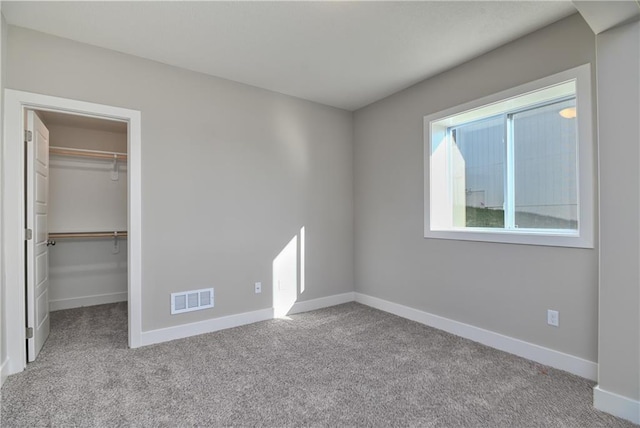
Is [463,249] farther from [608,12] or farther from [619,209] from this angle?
[608,12]

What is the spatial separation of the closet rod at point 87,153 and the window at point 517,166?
3.99 meters

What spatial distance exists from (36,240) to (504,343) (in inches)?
156

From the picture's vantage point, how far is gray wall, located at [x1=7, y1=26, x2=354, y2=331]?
2.72 meters

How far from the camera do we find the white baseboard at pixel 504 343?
2.32 meters

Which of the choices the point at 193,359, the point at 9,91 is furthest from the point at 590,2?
the point at 9,91

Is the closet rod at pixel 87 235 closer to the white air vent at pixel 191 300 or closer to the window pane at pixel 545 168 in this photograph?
the white air vent at pixel 191 300

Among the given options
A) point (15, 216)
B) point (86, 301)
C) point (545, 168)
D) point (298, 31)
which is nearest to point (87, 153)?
point (86, 301)

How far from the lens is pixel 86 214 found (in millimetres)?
4301

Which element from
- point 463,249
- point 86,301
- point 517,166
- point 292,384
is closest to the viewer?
point 292,384

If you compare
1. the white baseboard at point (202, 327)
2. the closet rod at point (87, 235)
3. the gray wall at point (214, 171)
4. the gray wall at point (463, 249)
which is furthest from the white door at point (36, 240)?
the gray wall at point (463, 249)

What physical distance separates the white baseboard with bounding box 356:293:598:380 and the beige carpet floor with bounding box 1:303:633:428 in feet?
0.26

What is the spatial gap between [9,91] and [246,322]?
2770 millimetres

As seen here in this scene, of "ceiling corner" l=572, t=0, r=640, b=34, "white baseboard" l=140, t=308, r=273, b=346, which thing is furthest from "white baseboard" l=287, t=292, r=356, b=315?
"ceiling corner" l=572, t=0, r=640, b=34

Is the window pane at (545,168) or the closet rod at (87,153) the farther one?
the closet rod at (87,153)
